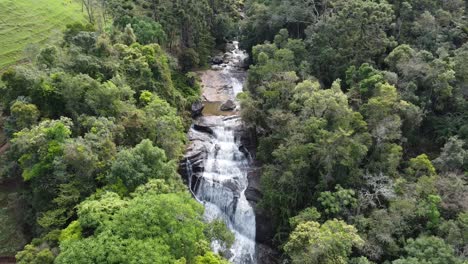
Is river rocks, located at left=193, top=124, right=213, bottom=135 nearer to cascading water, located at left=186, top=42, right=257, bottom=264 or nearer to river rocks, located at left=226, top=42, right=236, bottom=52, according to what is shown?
cascading water, located at left=186, top=42, right=257, bottom=264

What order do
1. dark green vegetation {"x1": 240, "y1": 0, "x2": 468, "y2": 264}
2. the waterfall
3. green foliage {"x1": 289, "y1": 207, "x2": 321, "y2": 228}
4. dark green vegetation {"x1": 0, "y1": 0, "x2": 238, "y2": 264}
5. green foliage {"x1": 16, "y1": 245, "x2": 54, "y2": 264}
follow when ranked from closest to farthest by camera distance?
dark green vegetation {"x1": 0, "y1": 0, "x2": 238, "y2": 264}
green foliage {"x1": 16, "y1": 245, "x2": 54, "y2": 264}
dark green vegetation {"x1": 240, "y1": 0, "x2": 468, "y2": 264}
green foliage {"x1": 289, "y1": 207, "x2": 321, "y2": 228}
the waterfall

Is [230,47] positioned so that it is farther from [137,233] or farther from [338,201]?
[137,233]

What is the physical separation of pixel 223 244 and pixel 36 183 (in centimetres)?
1529

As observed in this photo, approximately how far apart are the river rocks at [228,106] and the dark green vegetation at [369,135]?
6.25 metres

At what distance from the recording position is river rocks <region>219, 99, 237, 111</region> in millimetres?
52719

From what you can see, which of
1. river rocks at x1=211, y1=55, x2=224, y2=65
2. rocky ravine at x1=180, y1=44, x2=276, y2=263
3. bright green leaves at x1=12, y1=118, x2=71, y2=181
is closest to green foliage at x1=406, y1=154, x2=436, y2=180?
rocky ravine at x1=180, y1=44, x2=276, y2=263

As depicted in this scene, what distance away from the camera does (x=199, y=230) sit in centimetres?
2412

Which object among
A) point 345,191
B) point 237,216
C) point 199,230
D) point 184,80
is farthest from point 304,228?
point 184,80

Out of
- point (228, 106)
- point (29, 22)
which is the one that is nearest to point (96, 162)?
point (228, 106)

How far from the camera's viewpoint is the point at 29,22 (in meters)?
A: 58.3

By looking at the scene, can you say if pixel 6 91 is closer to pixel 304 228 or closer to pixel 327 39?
pixel 304 228

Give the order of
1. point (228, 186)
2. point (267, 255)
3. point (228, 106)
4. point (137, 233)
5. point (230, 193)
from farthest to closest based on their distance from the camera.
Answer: point (228, 106)
point (228, 186)
point (230, 193)
point (267, 255)
point (137, 233)

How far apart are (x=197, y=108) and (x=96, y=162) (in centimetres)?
2433

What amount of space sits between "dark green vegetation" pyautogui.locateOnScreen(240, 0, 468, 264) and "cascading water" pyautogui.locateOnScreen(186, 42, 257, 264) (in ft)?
10.8
